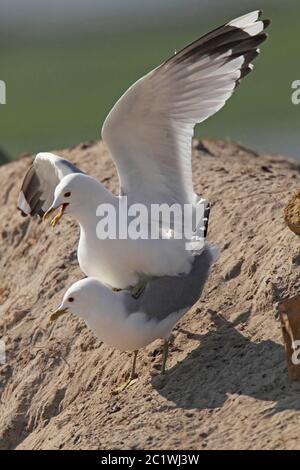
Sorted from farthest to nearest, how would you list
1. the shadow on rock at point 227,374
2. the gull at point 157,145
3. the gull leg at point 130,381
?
the gull at point 157,145
the gull leg at point 130,381
the shadow on rock at point 227,374

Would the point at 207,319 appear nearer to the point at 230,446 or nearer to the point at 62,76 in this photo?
the point at 230,446

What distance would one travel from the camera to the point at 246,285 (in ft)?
33.8

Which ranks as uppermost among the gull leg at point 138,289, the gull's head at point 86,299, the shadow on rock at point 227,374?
the gull's head at point 86,299

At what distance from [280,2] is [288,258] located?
47.2m

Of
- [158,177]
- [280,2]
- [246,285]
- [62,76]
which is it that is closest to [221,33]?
[158,177]

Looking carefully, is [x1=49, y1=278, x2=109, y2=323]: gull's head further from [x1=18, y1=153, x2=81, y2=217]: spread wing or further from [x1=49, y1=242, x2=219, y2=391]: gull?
[x1=18, y1=153, x2=81, y2=217]: spread wing

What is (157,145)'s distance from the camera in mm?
10359

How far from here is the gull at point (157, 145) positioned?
1014 centimetres

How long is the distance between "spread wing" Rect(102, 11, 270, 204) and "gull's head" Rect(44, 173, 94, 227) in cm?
36

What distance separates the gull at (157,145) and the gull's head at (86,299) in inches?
13.5

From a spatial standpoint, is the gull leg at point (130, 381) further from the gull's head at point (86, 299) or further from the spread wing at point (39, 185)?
the spread wing at point (39, 185)

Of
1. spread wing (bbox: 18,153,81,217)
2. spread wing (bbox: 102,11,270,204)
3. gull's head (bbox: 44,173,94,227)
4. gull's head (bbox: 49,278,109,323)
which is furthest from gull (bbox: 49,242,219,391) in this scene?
spread wing (bbox: 18,153,81,217)

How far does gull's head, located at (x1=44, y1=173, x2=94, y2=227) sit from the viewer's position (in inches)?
400

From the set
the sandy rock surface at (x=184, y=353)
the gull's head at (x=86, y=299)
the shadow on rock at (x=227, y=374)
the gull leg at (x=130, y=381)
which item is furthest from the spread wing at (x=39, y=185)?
the shadow on rock at (x=227, y=374)
